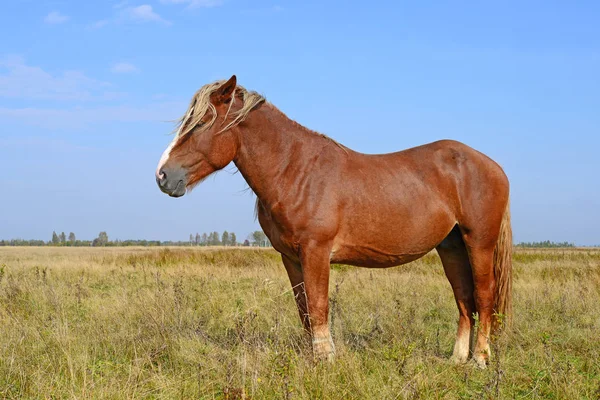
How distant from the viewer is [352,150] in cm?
485

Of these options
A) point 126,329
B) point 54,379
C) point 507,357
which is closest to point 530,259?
point 507,357

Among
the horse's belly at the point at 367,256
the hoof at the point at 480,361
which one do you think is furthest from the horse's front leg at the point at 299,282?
the hoof at the point at 480,361

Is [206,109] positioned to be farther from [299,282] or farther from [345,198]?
[299,282]

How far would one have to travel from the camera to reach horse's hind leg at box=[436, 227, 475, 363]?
5.12 metres

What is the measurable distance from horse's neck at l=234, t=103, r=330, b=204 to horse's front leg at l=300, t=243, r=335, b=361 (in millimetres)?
565

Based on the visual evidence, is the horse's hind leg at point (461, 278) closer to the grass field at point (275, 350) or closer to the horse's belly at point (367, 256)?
the grass field at point (275, 350)

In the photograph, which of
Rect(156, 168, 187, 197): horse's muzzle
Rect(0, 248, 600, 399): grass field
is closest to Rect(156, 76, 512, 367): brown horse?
Rect(156, 168, 187, 197): horse's muzzle

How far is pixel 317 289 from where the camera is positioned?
414 centimetres

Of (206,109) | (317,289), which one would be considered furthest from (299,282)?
(206,109)

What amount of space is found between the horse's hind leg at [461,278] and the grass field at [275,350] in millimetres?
299

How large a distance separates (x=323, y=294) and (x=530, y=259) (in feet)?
52.7

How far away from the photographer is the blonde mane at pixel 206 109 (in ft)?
13.6

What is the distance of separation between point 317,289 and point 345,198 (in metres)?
0.84

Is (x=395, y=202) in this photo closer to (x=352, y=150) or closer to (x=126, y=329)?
(x=352, y=150)
